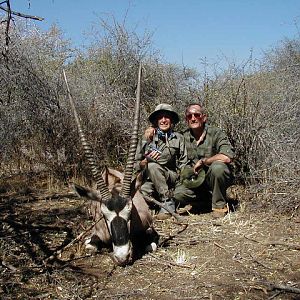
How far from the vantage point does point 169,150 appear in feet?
21.1

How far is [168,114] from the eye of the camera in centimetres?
655

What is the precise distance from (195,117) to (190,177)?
2.65ft

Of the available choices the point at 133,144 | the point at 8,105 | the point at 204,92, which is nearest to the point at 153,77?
the point at 204,92

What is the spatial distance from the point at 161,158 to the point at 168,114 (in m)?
0.63

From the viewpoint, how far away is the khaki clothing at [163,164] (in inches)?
248

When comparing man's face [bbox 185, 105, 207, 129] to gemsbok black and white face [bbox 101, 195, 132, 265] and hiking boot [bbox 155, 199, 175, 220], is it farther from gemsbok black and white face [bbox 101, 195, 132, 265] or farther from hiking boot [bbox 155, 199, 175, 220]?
gemsbok black and white face [bbox 101, 195, 132, 265]

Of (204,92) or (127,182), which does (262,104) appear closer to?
(204,92)

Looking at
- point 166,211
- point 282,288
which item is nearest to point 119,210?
point 282,288

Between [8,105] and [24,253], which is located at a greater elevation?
[8,105]

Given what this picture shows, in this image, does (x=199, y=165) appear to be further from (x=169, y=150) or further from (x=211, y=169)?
(x=169, y=150)

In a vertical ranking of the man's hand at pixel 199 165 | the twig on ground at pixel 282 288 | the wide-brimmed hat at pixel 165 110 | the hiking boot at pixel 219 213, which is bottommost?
the twig on ground at pixel 282 288

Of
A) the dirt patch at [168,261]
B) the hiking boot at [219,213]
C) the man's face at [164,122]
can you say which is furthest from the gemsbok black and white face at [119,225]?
the man's face at [164,122]

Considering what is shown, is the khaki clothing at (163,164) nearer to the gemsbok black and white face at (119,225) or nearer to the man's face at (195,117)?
the man's face at (195,117)

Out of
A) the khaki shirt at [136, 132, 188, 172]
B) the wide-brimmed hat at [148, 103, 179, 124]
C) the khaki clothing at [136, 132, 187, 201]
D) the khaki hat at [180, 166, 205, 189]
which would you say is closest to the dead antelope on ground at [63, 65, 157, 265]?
the khaki clothing at [136, 132, 187, 201]
